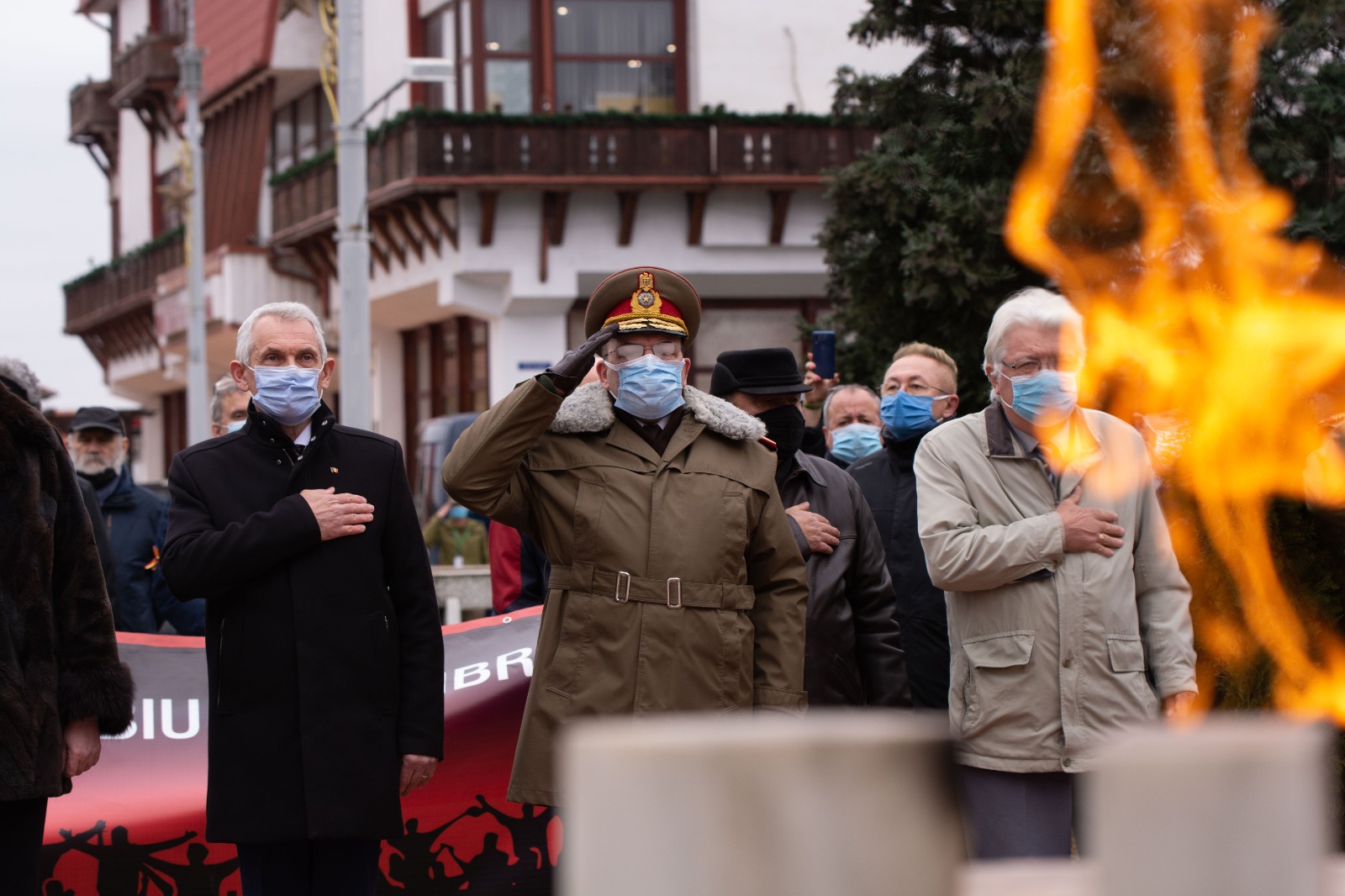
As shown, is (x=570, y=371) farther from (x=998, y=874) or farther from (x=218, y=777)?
(x=998, y=874)

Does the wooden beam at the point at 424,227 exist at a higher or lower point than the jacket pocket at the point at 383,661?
higher

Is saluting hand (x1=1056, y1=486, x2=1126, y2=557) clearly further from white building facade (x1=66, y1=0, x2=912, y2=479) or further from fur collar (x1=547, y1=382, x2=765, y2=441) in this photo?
white building facade (x1=66, y1=0, x2=912, y2=479)

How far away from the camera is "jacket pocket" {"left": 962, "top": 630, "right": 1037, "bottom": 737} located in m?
4.66

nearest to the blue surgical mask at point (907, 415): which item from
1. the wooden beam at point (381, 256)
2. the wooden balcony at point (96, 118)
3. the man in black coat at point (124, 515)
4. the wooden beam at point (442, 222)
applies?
the man in black coat at point (124, 515)

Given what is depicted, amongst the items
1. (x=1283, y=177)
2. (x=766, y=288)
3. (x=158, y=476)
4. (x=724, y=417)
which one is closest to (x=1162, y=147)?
(x=1283, y=177)

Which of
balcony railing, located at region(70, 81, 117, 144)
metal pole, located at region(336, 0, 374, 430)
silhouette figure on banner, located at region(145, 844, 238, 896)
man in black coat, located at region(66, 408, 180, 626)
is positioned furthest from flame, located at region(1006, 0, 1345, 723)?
balcony railing, located at region(70, 81, 117, 144)

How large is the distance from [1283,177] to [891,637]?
11018 mm

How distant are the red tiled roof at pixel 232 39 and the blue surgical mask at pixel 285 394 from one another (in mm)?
29697

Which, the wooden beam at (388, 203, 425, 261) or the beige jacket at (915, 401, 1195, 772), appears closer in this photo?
the beige jacket at (915, 401, 1195, 772)

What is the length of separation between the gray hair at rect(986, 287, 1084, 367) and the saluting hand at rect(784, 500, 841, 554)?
801 millimetres

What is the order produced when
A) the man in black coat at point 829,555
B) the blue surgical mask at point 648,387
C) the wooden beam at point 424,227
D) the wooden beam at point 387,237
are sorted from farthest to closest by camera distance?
the wooden beam at point 387,237, the wooden beam at point 424,227, the man in black coat at point 829,555, the blue surgical mask at point 648,387

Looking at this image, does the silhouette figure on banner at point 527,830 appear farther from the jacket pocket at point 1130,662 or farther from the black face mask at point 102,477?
the black face mask at point 102,477

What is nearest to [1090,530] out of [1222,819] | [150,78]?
[1222,819]

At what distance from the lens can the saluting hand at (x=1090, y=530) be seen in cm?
465
